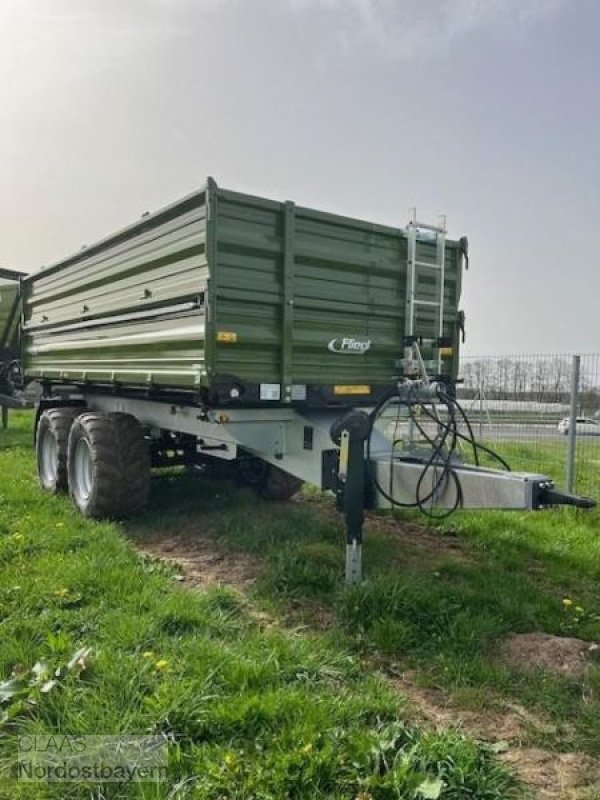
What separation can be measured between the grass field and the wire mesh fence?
1.88 metres

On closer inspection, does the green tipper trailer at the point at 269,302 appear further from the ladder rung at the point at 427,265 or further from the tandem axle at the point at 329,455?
the tandem axle at the point at 329,455

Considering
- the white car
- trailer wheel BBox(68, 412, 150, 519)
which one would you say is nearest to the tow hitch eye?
trailer wheel BBox(68, 412, 150, 519)

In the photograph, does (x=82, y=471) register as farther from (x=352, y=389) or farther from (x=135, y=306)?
(x=352, y=389)

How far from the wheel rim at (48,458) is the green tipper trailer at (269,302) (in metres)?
1.73

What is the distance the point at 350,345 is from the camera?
180 inches

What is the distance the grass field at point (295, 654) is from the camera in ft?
7.20

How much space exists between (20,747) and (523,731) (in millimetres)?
1913

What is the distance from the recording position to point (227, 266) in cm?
400

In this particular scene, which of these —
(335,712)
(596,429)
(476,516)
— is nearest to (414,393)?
(476,516)

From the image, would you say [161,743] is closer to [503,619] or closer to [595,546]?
[503,619]

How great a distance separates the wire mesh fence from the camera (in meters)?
6.79

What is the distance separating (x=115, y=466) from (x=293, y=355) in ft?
7.07

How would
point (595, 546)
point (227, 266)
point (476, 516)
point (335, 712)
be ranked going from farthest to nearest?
1. point (476, 516)
2. point (595, 546)
3. point (227, 266)
4. point (335, 712)

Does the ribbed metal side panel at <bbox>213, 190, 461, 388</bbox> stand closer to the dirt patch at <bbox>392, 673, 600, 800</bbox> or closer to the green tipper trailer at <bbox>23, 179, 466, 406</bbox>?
the green tipper trailer at <bbox>23, 179, 466, 406</bbox>
